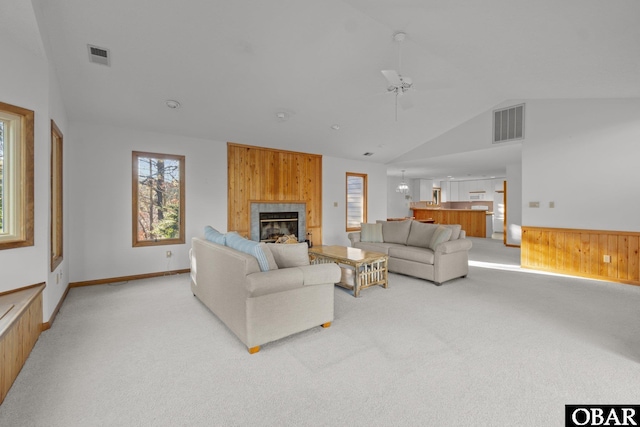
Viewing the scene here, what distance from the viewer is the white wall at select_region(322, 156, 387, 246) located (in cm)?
702

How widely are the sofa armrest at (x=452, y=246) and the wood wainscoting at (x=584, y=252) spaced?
5.60ft

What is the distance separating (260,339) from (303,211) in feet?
14.4

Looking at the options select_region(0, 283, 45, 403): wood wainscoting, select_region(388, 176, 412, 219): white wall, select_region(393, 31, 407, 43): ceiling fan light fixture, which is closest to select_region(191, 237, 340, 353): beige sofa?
select_region(0, 283, 45, 403): wood wainscoting

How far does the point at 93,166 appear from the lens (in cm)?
432

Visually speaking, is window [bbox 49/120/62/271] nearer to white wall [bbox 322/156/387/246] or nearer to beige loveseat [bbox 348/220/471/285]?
beige loveseat [bbox 348/220/471/285]

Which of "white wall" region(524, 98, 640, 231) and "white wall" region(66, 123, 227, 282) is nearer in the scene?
"white wall" region(66, 123, 227, 282)

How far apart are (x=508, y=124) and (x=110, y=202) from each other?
7.14 meters

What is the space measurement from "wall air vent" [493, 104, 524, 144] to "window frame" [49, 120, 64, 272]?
23.0 feet

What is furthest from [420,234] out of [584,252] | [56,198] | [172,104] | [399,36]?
[56,198]

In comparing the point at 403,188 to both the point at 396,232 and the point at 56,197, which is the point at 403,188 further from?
the point at 56,197

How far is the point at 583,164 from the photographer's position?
4.80 metres

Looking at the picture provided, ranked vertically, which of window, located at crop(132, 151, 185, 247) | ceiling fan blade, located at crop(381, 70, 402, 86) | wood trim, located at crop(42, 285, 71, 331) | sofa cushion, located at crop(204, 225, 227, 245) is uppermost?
ceiling fan blade, located at crop(381, 70, 402, 86)

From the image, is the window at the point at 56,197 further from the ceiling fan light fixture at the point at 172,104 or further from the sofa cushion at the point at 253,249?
the sofa cushion at the point at 253,249

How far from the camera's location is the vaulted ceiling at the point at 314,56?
2.62 metres
